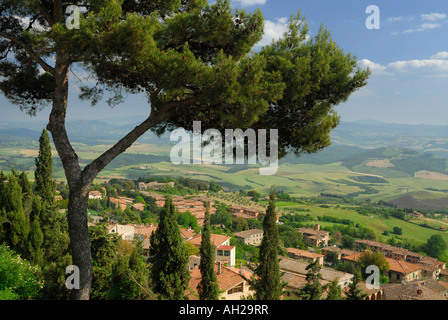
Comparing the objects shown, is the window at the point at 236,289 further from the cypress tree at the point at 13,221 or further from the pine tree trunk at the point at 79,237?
the pine tree trunk at the point at 79,237

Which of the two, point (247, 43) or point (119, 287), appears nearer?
point (247, 43)

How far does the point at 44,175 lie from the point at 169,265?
42.1ft

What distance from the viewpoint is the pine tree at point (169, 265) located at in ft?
25.5

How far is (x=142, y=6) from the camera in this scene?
5.10 meters

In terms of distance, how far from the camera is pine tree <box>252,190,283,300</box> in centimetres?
687

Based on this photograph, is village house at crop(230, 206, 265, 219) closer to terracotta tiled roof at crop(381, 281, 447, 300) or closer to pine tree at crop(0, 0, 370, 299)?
terracotta tiled roof at crop(381, 281, 447, 300)

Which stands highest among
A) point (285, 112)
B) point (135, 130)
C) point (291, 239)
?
point (285, 112)

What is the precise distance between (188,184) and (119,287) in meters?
84.6

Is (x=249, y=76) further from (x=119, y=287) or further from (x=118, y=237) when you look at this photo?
(x=118, y=237)

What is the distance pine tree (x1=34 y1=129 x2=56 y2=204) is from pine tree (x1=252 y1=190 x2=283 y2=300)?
1439 cm

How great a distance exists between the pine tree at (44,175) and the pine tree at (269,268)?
14.4 m

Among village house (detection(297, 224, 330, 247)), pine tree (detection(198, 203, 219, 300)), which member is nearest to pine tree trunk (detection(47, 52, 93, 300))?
pine tree (detection(198, 203, 219, 300))

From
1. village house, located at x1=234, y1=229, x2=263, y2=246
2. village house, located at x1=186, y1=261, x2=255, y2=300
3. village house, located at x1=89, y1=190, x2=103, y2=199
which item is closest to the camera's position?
village house, located at x1=186, y1=261, x2=255, y2=300

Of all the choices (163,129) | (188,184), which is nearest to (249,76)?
(163,129)
